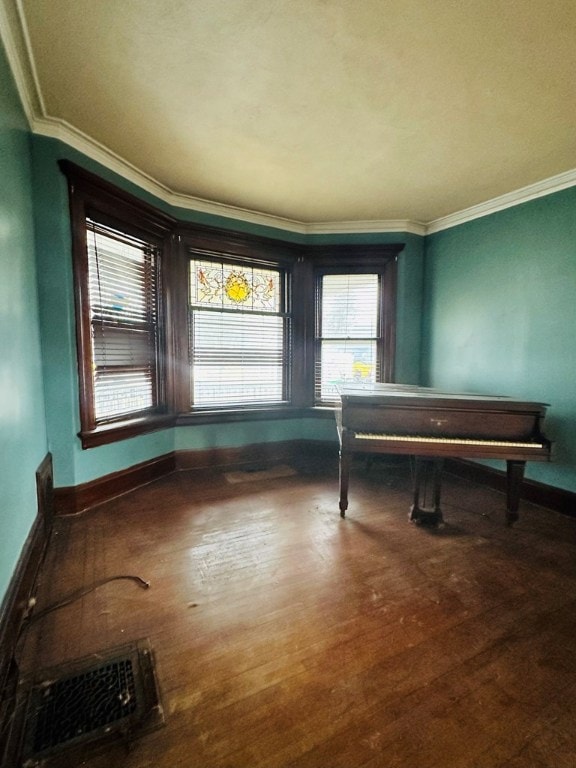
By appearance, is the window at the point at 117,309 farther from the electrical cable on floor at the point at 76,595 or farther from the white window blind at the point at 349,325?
the white window blind at the point at 349,325

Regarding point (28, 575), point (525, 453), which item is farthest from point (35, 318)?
point (525, 453)

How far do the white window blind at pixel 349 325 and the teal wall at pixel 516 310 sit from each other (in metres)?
0.71

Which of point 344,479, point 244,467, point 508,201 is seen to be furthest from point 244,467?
point 508,201

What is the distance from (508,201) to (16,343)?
4.10m

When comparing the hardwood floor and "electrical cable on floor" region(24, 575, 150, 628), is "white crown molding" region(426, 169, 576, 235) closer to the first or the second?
the hardwood floor

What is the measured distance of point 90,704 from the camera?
118 centimetres

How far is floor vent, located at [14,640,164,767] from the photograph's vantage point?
42.3 inches

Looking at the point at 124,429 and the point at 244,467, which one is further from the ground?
the point at 124,429

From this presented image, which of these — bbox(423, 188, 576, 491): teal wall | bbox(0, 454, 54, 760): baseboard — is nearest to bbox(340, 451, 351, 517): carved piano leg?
bbox(423, 188, 576, 491): teal wall

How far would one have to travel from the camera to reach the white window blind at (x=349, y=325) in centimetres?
397

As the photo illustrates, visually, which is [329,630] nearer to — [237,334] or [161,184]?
[237,334]

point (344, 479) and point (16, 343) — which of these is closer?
point (16, 343)

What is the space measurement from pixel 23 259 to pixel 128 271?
3.35ft

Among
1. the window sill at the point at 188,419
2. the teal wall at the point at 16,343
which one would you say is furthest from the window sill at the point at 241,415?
the teal wall at the point at 16,343
